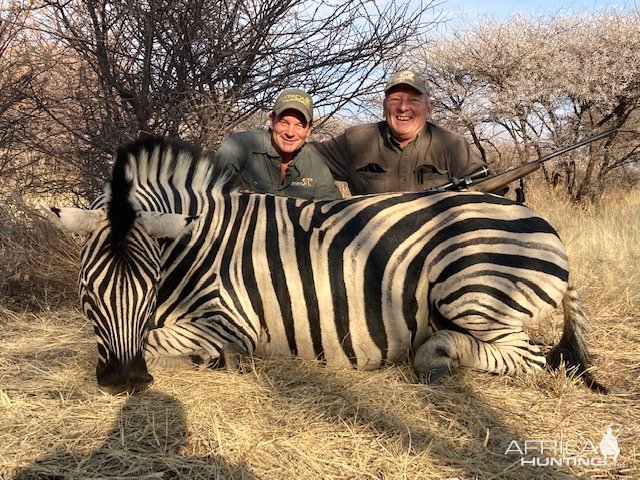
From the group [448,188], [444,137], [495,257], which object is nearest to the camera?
[495,257]

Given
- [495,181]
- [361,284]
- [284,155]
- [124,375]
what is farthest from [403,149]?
[124,375]

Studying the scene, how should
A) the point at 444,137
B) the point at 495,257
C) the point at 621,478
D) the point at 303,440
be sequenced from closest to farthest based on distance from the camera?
1. the point at 621,478
2. the point at 303,440
3. the point at 495,257
4. the point at 444,137

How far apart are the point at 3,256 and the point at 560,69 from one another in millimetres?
10678

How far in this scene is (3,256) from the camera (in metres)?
4.41

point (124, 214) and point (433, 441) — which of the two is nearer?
point (433, 441)

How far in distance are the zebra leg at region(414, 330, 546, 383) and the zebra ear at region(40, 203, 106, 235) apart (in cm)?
171

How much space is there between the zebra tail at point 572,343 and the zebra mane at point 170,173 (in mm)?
2090

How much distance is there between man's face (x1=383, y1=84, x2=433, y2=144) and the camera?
454 centimetres

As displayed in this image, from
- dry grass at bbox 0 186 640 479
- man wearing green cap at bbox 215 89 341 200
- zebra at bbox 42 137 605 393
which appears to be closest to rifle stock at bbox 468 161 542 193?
zebra at bbox 42 137 605 393

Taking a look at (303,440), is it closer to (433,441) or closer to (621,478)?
(433,441)

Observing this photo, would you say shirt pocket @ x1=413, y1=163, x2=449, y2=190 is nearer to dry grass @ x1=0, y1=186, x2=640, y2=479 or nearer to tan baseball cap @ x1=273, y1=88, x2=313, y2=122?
tan baseball cap @ x1=273, y1=88, x2=313, y2=122

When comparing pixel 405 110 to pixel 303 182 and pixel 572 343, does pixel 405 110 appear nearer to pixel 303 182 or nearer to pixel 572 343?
pixel 303 182

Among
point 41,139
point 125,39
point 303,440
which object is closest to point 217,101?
point 125,39

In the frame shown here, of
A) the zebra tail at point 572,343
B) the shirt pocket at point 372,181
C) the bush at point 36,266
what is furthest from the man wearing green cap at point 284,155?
the zebra tail at point 572,343
